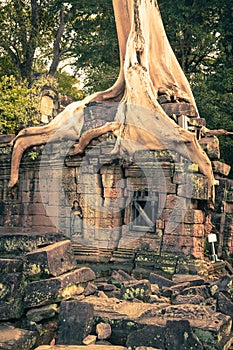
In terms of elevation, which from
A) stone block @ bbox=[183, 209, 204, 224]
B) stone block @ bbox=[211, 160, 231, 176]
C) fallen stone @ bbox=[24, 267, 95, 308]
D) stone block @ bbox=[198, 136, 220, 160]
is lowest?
fallen stone @ bbox=[24, 267, 95, 308]

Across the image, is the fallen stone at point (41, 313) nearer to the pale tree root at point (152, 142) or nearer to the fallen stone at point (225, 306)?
the fallen stone at point (225, 306)

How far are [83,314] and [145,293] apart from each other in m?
1.57

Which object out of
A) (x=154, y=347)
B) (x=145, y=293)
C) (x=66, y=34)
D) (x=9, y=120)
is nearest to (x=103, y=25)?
(x=66, y=34)

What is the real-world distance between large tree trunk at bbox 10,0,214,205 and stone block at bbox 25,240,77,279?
360cm

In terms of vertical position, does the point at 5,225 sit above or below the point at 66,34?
below

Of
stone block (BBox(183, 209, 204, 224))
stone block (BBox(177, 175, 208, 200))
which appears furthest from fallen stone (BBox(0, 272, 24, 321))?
stone block (BBox(177, 175, 208, 200))

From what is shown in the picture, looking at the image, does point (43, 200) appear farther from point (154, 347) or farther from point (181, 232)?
point (154, 347)

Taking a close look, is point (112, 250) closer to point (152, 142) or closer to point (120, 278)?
point (120, 278)

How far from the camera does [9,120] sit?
15656 mm

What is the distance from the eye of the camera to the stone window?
30.9 ft

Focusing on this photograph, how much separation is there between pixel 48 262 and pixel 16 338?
4.16 feet

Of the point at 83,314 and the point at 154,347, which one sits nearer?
the point at 154,347

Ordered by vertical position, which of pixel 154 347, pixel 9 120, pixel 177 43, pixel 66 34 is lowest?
pixel 154 347

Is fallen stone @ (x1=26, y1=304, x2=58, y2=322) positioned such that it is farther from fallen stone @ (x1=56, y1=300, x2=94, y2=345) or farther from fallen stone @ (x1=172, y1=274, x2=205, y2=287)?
fallen stone @ (x1=172, y1=274, x2=205, y2=287)
